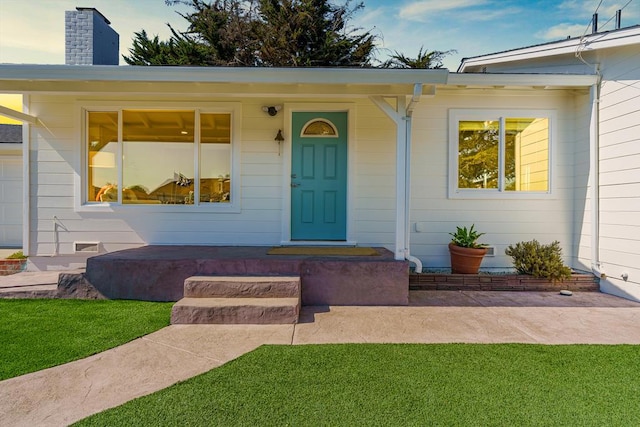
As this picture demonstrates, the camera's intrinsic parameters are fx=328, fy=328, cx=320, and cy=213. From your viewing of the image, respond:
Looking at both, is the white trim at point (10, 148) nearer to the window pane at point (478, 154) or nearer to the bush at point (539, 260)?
the window pane at point (478, 154)

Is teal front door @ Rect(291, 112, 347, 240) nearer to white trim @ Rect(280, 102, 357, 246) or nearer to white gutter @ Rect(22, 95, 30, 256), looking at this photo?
white trim @ Rect(280, 102, 357, 246)

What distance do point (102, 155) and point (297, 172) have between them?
3.01 meters

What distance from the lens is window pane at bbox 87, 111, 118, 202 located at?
502cm

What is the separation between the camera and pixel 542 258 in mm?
4574

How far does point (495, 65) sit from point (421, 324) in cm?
514

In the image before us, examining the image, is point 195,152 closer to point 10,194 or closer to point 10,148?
point 10,148

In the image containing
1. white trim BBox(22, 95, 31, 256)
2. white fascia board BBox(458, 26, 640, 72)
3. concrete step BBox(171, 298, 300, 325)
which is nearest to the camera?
concrete step BBox(171, 298, 300, 325)

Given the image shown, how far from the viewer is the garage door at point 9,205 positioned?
6512 mm

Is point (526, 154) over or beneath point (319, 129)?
beneath

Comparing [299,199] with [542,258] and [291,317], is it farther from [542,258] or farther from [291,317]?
[542,258]

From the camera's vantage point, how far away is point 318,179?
5.03 meters

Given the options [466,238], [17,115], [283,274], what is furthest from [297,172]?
[17,115]

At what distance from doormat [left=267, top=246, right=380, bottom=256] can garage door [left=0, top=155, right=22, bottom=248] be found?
5.70 metres

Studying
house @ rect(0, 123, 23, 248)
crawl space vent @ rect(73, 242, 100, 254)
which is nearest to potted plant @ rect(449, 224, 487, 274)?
crawl space vent @ rect(73, 242, 100, 254)
